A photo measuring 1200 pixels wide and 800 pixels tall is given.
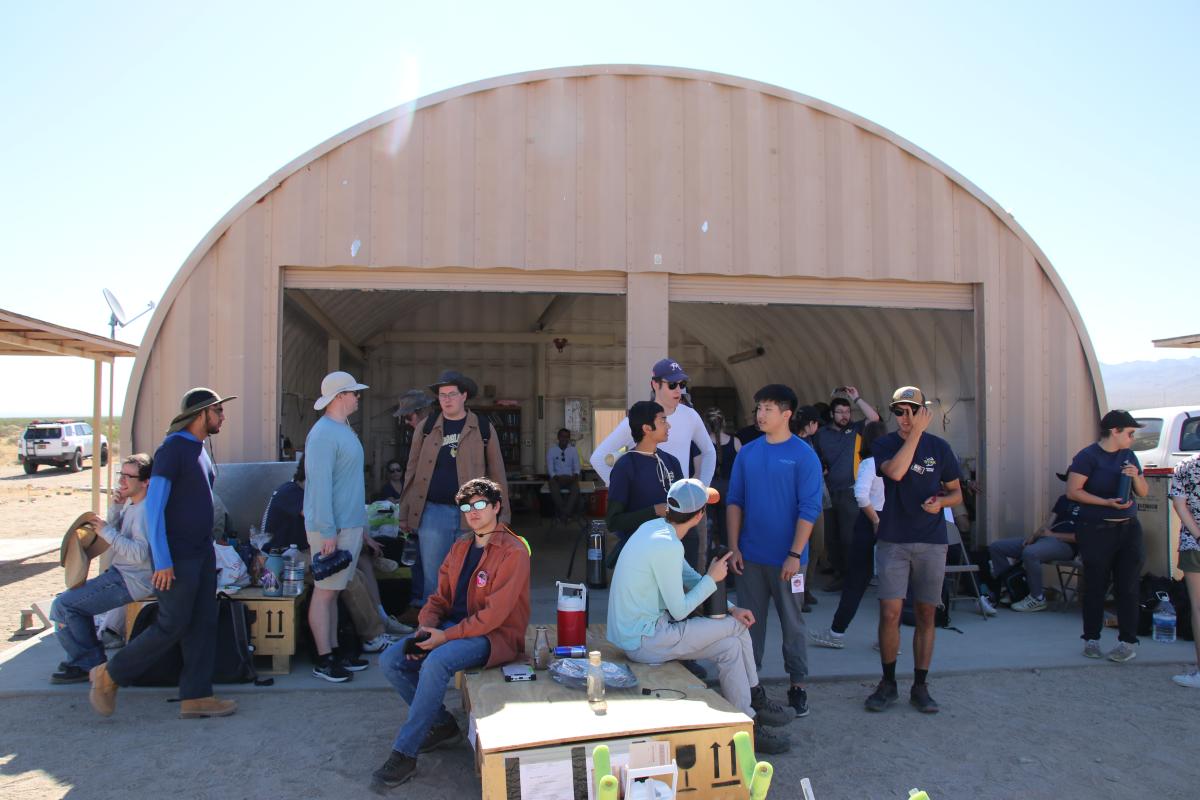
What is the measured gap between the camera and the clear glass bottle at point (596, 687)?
339 centimetres

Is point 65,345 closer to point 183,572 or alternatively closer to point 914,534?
point 183,572

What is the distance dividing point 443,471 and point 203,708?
6.08ft

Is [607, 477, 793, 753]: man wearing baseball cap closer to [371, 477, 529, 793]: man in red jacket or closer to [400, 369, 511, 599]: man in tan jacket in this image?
[371, 477, 529, 793]: man in red jacket

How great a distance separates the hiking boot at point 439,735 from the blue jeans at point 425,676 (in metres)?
0.03

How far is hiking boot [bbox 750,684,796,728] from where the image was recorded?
170 inches

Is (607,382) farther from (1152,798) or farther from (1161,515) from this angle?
(1152,798)

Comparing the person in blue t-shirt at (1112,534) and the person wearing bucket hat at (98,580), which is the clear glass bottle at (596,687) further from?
the person in blue t-shirt at (1112,534)

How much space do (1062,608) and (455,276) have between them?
5835 mm

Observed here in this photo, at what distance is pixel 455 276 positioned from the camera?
7.01m

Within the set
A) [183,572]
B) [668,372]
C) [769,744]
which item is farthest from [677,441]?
[183,572]

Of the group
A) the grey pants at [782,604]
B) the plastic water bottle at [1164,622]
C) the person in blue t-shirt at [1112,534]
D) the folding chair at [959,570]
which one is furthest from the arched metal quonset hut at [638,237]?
the grey pants at [782,604]

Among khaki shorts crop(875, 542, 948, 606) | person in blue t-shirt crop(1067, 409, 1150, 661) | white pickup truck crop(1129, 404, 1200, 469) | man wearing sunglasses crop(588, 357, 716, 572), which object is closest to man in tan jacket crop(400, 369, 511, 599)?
man wearing sunglasses crop(588, 357, 716, 572)

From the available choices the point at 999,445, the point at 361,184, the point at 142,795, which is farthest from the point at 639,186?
the point at 142,795

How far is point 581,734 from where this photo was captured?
3092mm
